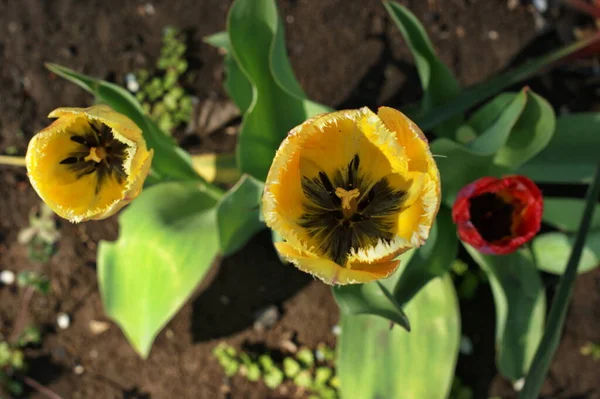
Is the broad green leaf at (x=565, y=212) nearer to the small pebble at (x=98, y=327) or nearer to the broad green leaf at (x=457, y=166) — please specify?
the broad green leaf at (x=457, y=166)

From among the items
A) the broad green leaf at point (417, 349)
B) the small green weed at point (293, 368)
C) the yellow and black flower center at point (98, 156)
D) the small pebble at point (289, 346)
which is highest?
the yellow and black flower center at point (98, 156)

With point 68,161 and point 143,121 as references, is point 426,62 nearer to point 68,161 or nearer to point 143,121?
point 143,121

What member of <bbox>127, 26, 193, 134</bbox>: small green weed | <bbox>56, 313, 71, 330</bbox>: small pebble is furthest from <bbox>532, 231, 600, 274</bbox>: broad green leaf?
<bbox>56, 313, 71, 330</bbox>: small pebble

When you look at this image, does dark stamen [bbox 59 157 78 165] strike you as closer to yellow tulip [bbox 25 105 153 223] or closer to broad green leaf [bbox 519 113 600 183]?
yellow tulip [bbox 25 105 153 223]

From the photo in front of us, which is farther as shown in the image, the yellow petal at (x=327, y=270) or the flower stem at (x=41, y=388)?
the flower stem at (x=41, y=388)

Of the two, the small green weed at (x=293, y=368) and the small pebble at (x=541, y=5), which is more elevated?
the small pebble at (x=541, y=5)

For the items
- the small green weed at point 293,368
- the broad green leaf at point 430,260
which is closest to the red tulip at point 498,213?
the broad green leaf at point 430,260
